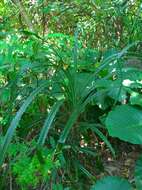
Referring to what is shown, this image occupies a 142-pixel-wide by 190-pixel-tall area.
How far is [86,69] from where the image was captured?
9.96 ft

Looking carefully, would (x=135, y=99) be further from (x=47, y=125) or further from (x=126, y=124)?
(x=47, y=125)

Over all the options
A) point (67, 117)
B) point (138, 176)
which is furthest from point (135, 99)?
point (138, 176)

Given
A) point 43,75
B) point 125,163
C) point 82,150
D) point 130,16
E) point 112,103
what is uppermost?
point 130,16

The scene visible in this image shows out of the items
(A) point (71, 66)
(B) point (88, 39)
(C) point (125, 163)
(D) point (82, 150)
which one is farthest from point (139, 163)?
(B) point (88, 39)

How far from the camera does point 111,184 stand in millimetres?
2229

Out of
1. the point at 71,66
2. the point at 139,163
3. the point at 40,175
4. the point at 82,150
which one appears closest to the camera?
the point at 40,175

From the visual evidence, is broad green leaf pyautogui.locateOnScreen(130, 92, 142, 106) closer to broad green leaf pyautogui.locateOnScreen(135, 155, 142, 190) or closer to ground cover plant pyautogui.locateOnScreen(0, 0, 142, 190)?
ground cover plant pyautogui.locateOnScreen(0, 0, 142, 190)

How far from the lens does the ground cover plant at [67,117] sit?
2273 mm

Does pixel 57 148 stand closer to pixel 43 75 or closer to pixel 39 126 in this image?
pixel 39 126

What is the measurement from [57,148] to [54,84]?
51cm

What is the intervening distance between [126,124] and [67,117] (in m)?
0.44

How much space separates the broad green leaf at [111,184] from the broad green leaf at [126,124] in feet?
0.65

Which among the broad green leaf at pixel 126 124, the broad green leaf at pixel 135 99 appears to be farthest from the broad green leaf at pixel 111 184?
the broad green leaf at pixel 135 99

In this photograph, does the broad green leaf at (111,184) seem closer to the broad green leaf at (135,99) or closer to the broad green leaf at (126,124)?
the broad green leaf at (126,124)
